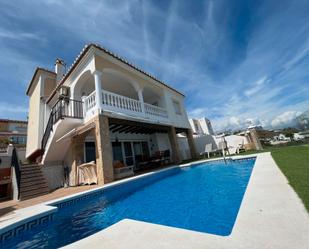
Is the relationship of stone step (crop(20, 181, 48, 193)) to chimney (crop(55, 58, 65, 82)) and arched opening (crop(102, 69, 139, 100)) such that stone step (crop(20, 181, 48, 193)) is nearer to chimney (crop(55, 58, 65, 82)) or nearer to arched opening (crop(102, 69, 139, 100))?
arched opening (crop(102, 69, 139, 100))

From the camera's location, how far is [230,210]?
3305 mm

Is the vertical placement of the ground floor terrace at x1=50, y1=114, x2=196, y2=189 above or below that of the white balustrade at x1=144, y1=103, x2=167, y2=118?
below

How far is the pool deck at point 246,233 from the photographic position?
150 centimetres

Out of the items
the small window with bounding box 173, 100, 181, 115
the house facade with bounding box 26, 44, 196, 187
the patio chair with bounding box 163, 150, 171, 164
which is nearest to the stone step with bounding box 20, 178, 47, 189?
the house facade with bounding box 26, 44, 196, 187

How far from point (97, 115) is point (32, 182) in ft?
17.5

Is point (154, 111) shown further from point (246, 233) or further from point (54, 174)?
point (246, 233)

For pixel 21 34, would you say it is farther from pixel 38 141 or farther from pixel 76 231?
pixel 76 231

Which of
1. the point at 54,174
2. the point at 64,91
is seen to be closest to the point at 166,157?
the point at 54,174

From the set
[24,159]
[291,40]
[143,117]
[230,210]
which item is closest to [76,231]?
[230,210]

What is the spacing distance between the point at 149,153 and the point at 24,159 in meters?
14.4

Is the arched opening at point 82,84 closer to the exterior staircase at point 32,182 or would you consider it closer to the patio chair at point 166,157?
the exterior staircase at point 32,182

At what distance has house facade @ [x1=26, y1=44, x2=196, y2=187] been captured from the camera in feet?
28.3

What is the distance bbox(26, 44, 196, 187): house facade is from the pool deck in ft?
19.2

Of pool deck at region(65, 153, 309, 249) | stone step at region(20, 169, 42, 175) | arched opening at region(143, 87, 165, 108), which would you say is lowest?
pool deck at region(65, 153, 309, 249)
